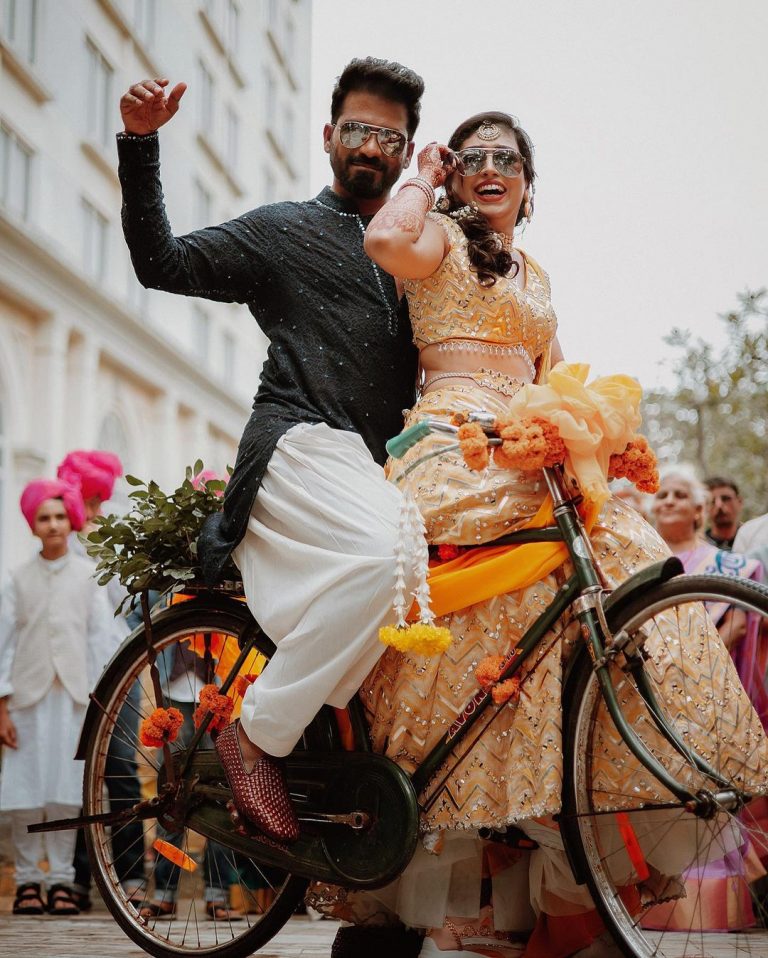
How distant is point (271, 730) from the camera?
293 centimetres

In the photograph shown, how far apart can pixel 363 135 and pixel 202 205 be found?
19.9 metres

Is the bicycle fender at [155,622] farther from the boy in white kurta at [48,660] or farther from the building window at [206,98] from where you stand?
the building window at [206,98]

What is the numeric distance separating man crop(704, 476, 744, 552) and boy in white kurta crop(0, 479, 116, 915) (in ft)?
13.1

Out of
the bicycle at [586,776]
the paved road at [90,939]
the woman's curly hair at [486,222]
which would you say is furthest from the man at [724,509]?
the bicycle at [586,776]

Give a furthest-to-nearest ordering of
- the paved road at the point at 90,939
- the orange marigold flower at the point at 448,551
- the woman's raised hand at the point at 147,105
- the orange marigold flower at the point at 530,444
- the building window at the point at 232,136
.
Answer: the building window at the point at 232,136 → the paved road at the point at 90,939 → the woman's raised hand at the point at 147,105 → the orange marigold flower at the point at 448,551 → the orange marigold flower at the point at 530,444

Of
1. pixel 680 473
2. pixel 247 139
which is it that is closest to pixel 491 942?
pixel 680 473

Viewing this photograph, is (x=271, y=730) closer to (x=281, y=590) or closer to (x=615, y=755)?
(x=281, y=590)

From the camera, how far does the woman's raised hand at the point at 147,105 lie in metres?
3.10

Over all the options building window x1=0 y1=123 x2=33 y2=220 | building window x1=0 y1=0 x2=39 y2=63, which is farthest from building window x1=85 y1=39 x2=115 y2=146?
building window x1=0 y1=123 x2=33 y2=220

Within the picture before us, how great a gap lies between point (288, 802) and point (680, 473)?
3916 millimetres

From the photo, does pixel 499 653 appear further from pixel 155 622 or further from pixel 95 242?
pixel 95 242

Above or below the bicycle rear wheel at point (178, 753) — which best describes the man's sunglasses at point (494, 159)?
above

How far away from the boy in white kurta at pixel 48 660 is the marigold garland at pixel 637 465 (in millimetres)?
3899

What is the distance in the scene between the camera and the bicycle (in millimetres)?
2553
